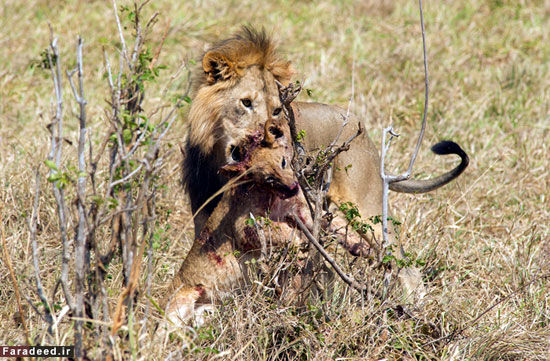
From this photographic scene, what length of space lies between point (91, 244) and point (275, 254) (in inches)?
32.5

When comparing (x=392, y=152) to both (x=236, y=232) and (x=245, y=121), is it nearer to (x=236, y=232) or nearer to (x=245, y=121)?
(x=245, y=121)

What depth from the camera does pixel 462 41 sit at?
22.6 ft

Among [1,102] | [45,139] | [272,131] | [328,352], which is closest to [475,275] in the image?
[328,352]

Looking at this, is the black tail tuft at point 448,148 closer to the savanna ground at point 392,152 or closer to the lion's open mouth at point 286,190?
the savanna ground at point 392,152

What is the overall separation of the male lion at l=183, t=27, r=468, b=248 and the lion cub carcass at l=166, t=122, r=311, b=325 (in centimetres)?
27

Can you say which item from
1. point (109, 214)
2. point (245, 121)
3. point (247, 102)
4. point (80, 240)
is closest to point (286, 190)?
point (245, 121)

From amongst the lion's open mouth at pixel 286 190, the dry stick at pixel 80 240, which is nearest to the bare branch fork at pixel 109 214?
the dry stick at pixel 80 240

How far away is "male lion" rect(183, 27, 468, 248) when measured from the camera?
10.6 feet

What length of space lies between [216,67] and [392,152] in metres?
2.01

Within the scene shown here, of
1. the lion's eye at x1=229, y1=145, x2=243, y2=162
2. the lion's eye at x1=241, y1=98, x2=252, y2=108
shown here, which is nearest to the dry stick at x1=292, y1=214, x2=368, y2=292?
the lion's eye at x1=229, y1=145, x2=243, y2=162

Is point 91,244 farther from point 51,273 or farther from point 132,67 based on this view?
point 51,273

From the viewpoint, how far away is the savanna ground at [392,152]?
2922 mm

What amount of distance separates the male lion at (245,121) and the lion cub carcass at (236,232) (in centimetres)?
27

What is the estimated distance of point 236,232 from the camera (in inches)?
114
